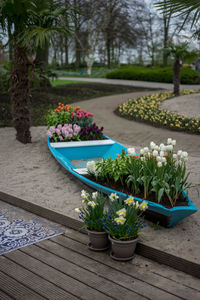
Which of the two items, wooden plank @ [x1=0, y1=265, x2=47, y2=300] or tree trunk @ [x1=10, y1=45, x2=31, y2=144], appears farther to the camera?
tree trunk @ [x1=10, y1=45, x2=31, y2=144]

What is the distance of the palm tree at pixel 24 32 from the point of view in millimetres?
7582

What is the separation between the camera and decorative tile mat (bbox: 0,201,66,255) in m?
4.35

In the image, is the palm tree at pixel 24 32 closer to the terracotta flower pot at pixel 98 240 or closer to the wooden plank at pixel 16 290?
the terracotta flower pot at pixel 98 240

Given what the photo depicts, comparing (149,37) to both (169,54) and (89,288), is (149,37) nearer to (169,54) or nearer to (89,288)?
(169,54)

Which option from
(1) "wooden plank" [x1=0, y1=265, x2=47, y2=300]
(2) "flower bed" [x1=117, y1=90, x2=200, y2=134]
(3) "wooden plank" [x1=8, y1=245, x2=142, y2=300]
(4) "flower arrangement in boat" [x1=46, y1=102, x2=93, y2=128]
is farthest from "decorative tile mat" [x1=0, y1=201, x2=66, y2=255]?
(2) "flower bed" [x1=117, y1=90, x2=200, y2=134]

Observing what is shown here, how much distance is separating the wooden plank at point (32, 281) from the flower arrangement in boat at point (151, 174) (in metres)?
1.65

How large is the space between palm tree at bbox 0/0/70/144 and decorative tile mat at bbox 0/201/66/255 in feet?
11.4

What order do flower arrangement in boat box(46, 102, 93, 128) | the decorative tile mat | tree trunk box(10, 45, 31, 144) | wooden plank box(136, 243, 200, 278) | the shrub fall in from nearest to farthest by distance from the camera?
wooden plank box(136, 243, 200, 278) < the decorative tile mat < tree trunk box(10, 45, 31, 144) < flower arrangement in boat box(46, 102, 93, 128) < the shrub

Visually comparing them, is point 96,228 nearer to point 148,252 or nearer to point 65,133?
point 148,252

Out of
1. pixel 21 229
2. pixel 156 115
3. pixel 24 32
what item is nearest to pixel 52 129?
pixel 24 32

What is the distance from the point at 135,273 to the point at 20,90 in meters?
6.28

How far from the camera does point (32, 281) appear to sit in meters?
3.52

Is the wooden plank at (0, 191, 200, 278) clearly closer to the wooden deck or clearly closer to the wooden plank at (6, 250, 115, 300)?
the wooden deck

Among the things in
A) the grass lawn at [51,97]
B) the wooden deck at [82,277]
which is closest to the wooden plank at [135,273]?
→ the wooden deck at [82,277]
